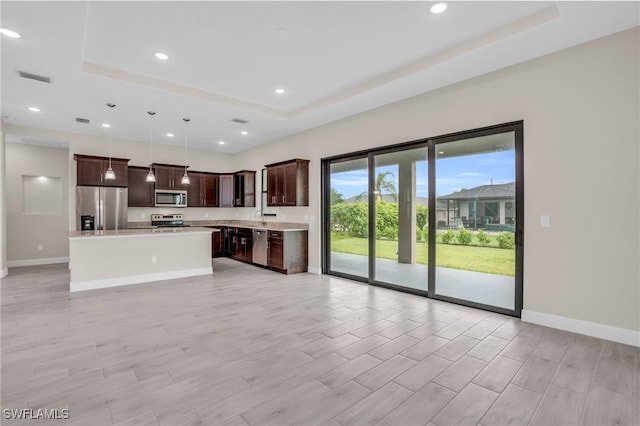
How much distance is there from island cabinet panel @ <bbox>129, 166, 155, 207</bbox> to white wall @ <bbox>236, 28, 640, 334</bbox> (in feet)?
23.0

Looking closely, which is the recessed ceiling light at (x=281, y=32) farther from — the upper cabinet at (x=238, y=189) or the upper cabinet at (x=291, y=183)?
the upper cabinet at (x=238, y=189)

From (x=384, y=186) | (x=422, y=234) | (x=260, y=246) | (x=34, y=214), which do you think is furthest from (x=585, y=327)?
(x=34, y=214)

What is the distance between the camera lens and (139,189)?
296 inches

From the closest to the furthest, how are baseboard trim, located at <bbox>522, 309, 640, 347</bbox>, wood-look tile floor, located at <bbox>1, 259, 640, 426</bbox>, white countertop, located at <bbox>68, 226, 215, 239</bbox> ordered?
1. wood-look tile floor, located at <bbox>1, 259, 640, 426</bbox>
2. baseboard trim, located at <bbox>522, 309, 640, 347</bbox>
3. white countertop, located at <bbox>68, 226, 215, 239</bbox>

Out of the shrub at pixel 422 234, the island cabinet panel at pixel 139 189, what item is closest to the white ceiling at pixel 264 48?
the shrub at pixel 422 234

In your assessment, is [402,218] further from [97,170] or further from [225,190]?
[97,170]

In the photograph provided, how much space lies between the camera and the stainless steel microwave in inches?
307

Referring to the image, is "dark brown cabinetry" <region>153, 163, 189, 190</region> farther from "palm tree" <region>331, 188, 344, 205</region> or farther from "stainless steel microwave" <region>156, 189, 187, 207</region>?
"palm tree" <region>331, 188, 344, 205</region>

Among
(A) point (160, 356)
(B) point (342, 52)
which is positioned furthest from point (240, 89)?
(A) point (160, 356)

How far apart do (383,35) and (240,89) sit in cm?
227

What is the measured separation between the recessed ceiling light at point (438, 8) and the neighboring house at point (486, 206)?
2082 millimetres

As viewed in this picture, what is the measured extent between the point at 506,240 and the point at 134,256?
18.3 ft

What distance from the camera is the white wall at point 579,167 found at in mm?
2904

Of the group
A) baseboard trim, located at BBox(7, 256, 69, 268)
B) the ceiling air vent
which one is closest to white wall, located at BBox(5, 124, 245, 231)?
baseboard trim, located at BBox(7, 256, 69, 268)
